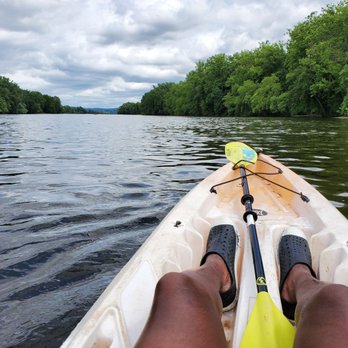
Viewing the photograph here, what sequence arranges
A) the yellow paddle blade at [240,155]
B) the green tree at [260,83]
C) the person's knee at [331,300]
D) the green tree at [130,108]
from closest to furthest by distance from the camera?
the person's knee at [331,300] → the yellow paddle blade at [240,155] → the green tree at [260,83] → the green tree at [130,108]

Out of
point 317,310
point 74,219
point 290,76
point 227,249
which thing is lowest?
point 74,219

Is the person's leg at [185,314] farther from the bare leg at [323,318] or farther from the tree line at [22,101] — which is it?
the tree line at [22,101]

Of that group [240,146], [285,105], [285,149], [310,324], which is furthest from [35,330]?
[285,105]

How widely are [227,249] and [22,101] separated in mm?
112961

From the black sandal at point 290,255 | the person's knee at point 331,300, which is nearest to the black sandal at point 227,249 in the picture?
the black sandal at point 290,255

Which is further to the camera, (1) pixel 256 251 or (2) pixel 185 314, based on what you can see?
(1) pixel 256 251

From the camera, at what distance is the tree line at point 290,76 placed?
35441 mm

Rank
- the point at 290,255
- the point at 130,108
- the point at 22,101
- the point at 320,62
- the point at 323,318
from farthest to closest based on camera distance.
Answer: the point at 130,108 < the point at 22,101 < the point at 320,62 < the point at 290,255 < the point at 323,318

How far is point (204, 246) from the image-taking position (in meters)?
2.94

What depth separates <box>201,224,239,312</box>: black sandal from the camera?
2137mm

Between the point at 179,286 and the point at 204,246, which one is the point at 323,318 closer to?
the point at 179,286

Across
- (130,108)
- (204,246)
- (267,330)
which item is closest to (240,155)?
(204,246)

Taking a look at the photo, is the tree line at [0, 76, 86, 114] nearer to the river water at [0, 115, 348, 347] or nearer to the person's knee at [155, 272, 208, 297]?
the river water at [0, 115, 348, 347]

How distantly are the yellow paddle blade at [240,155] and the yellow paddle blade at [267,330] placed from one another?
11.6 ft
